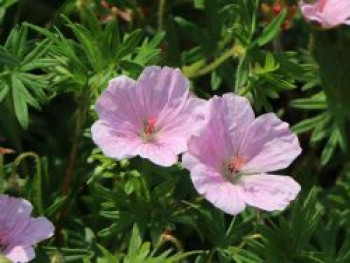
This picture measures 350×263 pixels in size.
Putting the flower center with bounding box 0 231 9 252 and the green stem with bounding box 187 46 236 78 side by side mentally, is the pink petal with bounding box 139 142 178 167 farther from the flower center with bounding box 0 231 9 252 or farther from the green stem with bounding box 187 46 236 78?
the green stem with bounding box 187 46 236 78

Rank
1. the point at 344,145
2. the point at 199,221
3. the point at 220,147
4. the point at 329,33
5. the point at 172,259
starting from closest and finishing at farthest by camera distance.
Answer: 1. the point at 172,259
2. the point at 220,147
3. the point at 199,221
4. the point at 344,145
5. the point at 329,33

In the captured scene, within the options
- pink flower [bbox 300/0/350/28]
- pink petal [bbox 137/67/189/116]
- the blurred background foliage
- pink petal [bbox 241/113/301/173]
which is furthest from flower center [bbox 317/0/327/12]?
pink petal [bbox 137/67/189/116]

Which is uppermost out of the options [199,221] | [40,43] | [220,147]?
[40,43]

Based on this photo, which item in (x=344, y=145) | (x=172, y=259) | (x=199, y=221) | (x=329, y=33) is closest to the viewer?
(x=172, y=259)

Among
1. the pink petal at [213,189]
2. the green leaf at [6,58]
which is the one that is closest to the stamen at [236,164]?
the pink petal at [213,189]

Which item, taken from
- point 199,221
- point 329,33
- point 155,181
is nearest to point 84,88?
point 155,181

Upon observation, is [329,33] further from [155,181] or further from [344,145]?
[155,181]
